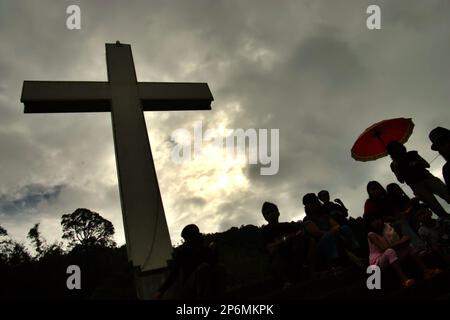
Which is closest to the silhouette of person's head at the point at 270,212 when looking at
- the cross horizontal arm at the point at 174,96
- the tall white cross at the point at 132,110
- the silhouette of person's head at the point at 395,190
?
the tall white cross at the point at 132,110

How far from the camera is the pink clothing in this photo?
3951mm

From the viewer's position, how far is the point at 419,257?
13.1 feet

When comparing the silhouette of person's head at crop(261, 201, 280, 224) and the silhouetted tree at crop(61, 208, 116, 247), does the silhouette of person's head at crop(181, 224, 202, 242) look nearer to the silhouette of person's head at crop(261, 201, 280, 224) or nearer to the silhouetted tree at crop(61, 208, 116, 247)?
the silhouette of person's head at crop(261, 201, 280, 224)

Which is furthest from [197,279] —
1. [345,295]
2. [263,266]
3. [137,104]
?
[263,266]

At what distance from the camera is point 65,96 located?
5.91m

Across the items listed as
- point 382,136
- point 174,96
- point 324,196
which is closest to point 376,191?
point 324,196

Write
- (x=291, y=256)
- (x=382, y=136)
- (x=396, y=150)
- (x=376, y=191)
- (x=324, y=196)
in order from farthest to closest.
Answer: (x=382, y=136), (x=324, y=196), (x=396, y=150), (x=376, y=191), (x=291, y=256)

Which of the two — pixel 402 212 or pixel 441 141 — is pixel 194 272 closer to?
pixel 402 212

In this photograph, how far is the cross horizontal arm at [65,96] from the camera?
5812 millimetres

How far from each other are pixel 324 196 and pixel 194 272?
2406 millimetres

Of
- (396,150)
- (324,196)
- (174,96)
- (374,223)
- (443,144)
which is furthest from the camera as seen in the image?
(174,96)

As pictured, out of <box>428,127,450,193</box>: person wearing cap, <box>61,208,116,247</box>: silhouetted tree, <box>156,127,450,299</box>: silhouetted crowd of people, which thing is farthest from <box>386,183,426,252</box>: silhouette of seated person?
<box>61,208,116,247</box>: silhouetted tree

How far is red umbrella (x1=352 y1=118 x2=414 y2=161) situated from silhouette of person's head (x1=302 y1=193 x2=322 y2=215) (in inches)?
54.1
